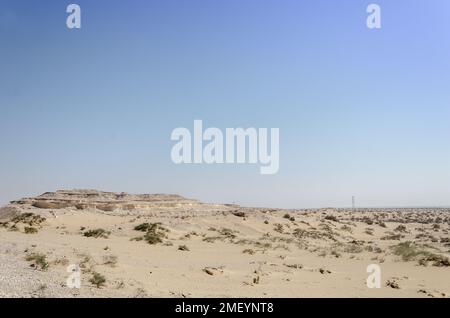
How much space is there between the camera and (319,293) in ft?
40.0

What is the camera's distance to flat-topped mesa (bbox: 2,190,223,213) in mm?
57031

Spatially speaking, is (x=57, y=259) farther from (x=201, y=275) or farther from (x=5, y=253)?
(x=201, y=275)

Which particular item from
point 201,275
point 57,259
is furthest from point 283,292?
point 57,259

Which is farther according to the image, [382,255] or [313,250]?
[313,250]

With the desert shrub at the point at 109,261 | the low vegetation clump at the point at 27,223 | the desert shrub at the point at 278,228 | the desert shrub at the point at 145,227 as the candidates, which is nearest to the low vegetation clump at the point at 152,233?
the desert shrub at the point at 145,227

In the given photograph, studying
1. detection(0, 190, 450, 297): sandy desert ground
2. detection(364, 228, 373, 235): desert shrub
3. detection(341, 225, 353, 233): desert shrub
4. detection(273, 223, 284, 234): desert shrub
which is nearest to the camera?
detection(0, 190, 450, 297): sandy desert ground

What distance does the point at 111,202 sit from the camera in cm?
6525

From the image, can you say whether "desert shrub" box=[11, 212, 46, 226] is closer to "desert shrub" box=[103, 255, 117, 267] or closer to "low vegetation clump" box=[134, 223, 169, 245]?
"low vegetation clump" box=[134, 223, 169, 245]

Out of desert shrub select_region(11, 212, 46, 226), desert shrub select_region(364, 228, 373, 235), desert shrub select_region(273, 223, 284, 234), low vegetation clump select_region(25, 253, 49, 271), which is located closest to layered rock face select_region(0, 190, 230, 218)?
desert shrub select_region(11, 212, 46, 226)

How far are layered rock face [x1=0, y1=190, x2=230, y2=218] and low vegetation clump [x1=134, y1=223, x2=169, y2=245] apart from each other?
21694mm

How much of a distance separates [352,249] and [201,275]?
1249 centimetres

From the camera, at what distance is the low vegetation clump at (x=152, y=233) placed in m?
25.2

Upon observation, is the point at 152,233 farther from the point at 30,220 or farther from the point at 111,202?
the point at 111,202

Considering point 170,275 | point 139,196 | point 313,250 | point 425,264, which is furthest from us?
point 139,196
